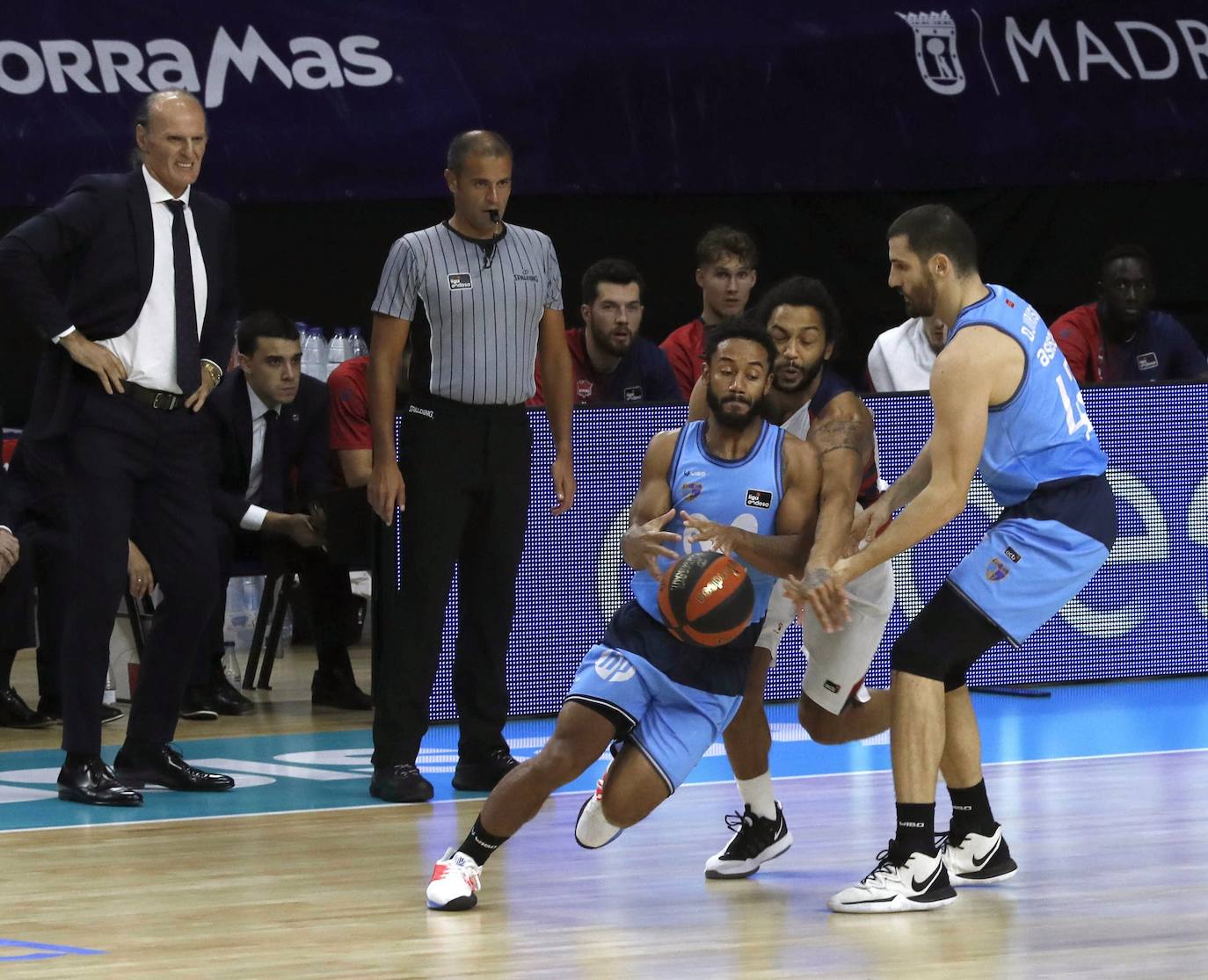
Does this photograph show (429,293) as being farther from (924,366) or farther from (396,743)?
(924,366)

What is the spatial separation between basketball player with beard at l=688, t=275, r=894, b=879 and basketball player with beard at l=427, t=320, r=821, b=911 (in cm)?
16

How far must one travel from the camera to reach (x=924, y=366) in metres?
8.61

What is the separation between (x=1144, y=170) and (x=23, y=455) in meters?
5.69

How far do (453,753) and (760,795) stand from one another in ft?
6.97

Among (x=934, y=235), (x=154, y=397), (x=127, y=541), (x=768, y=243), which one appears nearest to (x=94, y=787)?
(x=127, y=541)

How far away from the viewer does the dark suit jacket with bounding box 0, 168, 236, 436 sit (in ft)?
20.6

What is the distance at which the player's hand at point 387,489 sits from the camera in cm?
652

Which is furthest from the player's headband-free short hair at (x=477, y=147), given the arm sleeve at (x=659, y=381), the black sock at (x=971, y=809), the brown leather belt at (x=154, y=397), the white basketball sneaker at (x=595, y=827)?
the black sock at (x=971, y=809)

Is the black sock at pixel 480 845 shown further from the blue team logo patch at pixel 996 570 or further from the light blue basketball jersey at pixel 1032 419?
the light blue basketball jersey at pixel 1032 419

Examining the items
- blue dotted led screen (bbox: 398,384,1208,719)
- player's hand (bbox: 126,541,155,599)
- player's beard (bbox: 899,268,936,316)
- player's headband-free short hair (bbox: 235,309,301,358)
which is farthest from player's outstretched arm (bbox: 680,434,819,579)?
player's headband-free short hair (bbox: 235,309,301,358)

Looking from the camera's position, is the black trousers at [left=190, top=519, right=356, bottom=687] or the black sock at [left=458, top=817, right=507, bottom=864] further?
the black trousers at [left=190, top=519, right=356, bottom=687]

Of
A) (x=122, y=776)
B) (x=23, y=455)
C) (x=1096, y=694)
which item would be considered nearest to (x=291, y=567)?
(x=23, y=455)

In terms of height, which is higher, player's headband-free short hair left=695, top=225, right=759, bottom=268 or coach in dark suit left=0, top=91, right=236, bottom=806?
player's headband-free short hair left=695, top=225, right=759, bottom=268

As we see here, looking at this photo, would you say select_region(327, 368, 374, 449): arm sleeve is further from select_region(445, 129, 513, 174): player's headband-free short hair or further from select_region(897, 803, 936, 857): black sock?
select_region(897, 803, 936, 857): black sock
